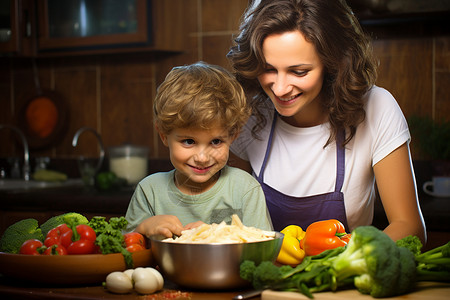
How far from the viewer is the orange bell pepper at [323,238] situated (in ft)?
4.37

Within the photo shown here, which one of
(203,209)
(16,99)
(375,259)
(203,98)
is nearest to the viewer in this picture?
(375,259)

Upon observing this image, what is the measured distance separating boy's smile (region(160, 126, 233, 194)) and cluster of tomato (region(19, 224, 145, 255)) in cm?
33

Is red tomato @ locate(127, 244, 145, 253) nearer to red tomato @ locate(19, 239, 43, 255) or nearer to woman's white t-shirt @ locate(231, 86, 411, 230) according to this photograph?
red tomato @ locate(19, 239, 43, 255)

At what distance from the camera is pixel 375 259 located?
1016mm

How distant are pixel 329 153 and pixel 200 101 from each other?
60cm

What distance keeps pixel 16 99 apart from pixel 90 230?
301cm

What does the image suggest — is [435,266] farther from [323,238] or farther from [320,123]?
[320,123]

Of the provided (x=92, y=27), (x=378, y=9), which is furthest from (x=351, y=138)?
(x=92, y=27)

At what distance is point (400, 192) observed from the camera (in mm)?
1709

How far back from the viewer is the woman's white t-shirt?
1.80 meters

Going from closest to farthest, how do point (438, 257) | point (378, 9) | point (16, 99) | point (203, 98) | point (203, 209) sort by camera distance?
point (438, 257) < point (203, 98) < point (203, 209) < point (378, 9) < point (16, 99)

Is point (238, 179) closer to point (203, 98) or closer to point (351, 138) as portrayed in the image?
point (203, 98)

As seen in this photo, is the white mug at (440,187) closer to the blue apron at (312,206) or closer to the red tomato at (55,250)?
the blue apron at (312,206)

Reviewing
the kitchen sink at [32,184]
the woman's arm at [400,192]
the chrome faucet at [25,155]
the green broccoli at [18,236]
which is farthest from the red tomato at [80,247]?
the chrome faucet at [25,155]
